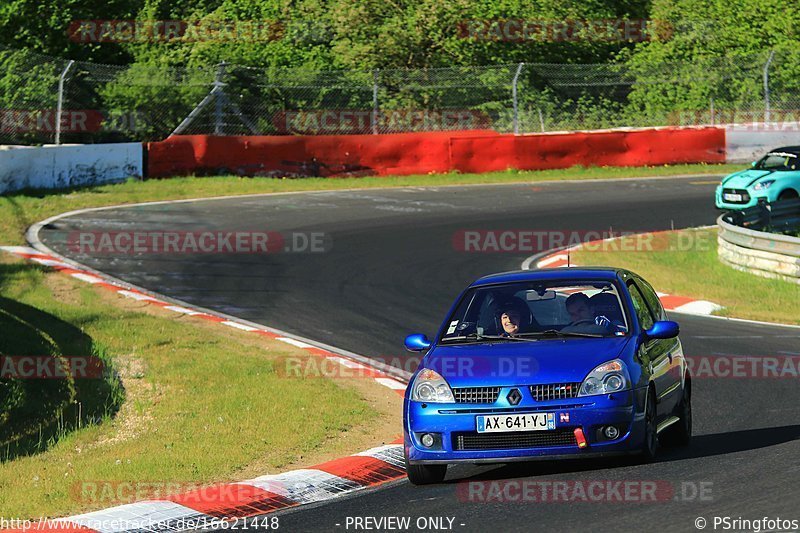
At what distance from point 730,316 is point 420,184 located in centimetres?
1410

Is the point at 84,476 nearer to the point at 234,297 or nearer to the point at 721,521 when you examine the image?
the point at 721,521

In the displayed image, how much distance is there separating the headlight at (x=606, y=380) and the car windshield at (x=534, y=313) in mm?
618

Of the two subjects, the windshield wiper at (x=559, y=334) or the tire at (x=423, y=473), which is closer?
the tire at (x=423, y=473)

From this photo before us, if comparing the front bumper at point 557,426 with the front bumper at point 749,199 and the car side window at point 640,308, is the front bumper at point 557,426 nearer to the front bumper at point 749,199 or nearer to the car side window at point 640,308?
the car side window at point 640,308

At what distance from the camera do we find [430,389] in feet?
26.6

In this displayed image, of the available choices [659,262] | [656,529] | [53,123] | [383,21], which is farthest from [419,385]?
[383,21]

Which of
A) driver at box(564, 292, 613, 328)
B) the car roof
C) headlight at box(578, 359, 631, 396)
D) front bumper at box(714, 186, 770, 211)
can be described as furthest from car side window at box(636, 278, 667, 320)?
front bumper at box(714, 186, 770, 211)

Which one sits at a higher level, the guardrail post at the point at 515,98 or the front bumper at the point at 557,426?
the guardrail post at the point at 515,98

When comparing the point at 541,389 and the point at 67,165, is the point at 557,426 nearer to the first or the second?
the point at 541,389

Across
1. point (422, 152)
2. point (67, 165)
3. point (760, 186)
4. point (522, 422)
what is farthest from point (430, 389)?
point (422, 152)

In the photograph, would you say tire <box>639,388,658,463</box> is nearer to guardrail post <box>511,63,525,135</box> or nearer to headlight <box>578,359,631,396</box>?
headlight <box>578,359,631,396</box>

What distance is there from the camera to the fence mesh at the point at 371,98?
1105 inches

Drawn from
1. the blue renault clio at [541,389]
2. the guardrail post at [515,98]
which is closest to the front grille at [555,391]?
the blue renault clio at [541,389]

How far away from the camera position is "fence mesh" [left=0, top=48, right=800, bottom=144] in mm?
28062
